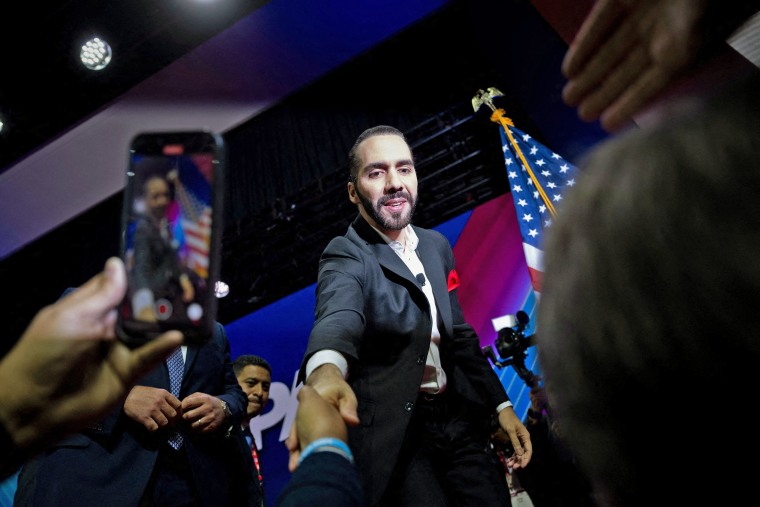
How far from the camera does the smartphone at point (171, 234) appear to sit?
76cm

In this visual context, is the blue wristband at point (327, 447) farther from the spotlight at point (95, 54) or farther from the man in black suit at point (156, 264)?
the spotlight at point (95, 54)

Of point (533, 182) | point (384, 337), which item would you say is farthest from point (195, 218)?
point (533, 182)

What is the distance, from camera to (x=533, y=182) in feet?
14.1

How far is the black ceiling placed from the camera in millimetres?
4094

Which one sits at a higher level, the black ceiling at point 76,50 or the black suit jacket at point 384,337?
the black ceiling at point 76,50

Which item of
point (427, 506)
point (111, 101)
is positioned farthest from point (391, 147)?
point (111, 101)

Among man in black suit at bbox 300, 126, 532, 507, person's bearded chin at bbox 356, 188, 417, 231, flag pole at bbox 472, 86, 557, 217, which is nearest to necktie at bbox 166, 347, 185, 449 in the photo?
man in black suit at bbox 300, 126, 532, 507

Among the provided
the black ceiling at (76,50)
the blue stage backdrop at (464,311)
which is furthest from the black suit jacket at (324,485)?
the black ceiling at (76,50)

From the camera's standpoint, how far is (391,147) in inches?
88.4

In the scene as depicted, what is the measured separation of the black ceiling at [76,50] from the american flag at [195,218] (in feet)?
13.9

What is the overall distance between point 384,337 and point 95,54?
416 cm

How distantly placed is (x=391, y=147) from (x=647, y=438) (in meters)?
2.00

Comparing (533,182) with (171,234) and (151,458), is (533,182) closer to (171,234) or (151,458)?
(151,458)

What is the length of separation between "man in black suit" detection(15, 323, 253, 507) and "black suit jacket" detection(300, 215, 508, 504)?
0.70 meters
